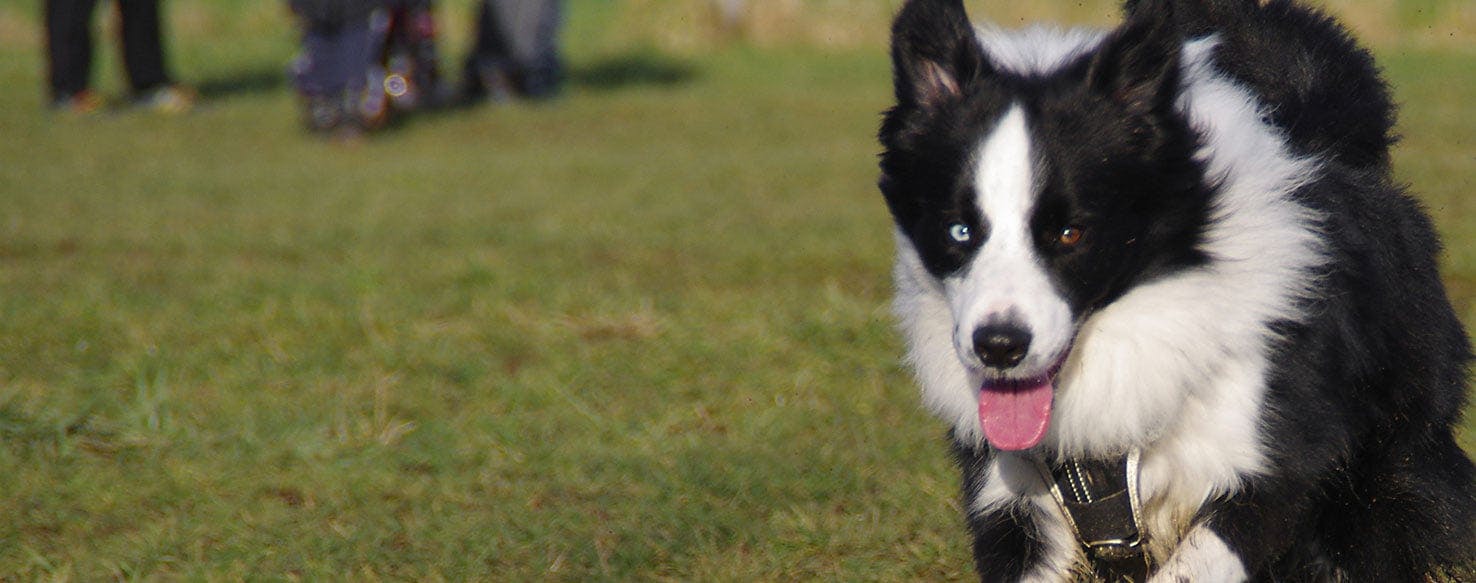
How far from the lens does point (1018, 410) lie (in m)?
2.83

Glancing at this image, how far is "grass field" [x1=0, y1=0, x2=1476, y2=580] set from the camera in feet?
12.7

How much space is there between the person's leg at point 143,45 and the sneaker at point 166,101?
0.16ft

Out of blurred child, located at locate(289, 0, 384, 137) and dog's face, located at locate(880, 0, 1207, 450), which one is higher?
dog's face, located at locate(880, 0, 1207, 450)

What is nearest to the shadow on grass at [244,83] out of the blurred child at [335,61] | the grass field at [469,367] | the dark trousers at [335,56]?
the blurred child at [335,61]

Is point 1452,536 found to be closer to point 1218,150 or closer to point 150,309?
point 1218,150

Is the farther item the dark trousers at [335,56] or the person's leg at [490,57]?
the person's leg at [490,57]

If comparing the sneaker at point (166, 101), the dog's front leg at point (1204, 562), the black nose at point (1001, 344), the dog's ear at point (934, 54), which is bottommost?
the sneaker at point (166, 101)

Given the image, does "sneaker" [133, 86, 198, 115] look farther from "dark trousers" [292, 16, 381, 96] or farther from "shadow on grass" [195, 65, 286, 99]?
"dark trousers" [292, 16, 381, 96]

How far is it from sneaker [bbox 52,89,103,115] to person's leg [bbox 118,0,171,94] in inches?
15.2

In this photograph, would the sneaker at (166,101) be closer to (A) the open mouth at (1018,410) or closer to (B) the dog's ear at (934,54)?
(B) the dog's ear at (934,54)

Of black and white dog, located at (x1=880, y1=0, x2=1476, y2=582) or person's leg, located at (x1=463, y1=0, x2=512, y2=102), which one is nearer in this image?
black and white dog, located at (x1=880, y1=0, x2=1476, y2=582)

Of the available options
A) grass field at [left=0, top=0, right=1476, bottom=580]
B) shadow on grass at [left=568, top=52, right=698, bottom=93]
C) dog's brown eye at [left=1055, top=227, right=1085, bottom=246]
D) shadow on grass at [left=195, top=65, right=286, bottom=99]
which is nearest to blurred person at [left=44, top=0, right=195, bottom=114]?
shadow on grass at [left=195, top=65, right=286, bottom=99]

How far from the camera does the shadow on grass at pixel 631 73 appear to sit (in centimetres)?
1419

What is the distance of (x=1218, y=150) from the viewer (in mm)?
2842
